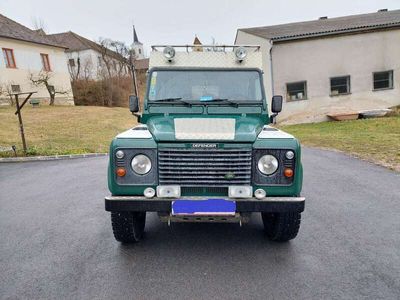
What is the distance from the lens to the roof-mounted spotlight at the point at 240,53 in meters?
4.30

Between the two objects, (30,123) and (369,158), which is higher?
(30,123)

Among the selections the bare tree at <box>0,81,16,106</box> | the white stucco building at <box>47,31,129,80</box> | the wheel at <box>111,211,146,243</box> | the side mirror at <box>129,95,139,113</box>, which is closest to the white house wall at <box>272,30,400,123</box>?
the side mirror at <box>129,95,139,113</box>

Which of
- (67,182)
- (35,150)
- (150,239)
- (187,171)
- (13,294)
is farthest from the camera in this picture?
(35,150)

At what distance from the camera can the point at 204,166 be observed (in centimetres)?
297

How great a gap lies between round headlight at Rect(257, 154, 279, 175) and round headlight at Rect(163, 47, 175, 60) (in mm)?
2215

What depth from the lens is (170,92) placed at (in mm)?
4074

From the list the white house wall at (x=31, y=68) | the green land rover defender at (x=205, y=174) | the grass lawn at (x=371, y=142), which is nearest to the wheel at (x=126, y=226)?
the green land rover defender at (x=205, y=174)

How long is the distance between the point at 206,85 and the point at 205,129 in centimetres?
116

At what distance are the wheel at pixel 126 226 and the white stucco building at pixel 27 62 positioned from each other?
2554cm

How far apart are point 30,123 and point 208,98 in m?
17.1

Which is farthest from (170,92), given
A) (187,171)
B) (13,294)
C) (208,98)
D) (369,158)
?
(369,158)

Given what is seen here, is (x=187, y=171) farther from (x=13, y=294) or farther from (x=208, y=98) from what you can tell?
(x=13, y=294)

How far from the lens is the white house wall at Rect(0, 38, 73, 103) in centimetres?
2514

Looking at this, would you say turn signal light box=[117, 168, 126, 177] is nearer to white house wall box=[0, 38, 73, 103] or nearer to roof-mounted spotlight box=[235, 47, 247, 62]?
roof-mounted spotlight box=[235, 47, 247, 62]
